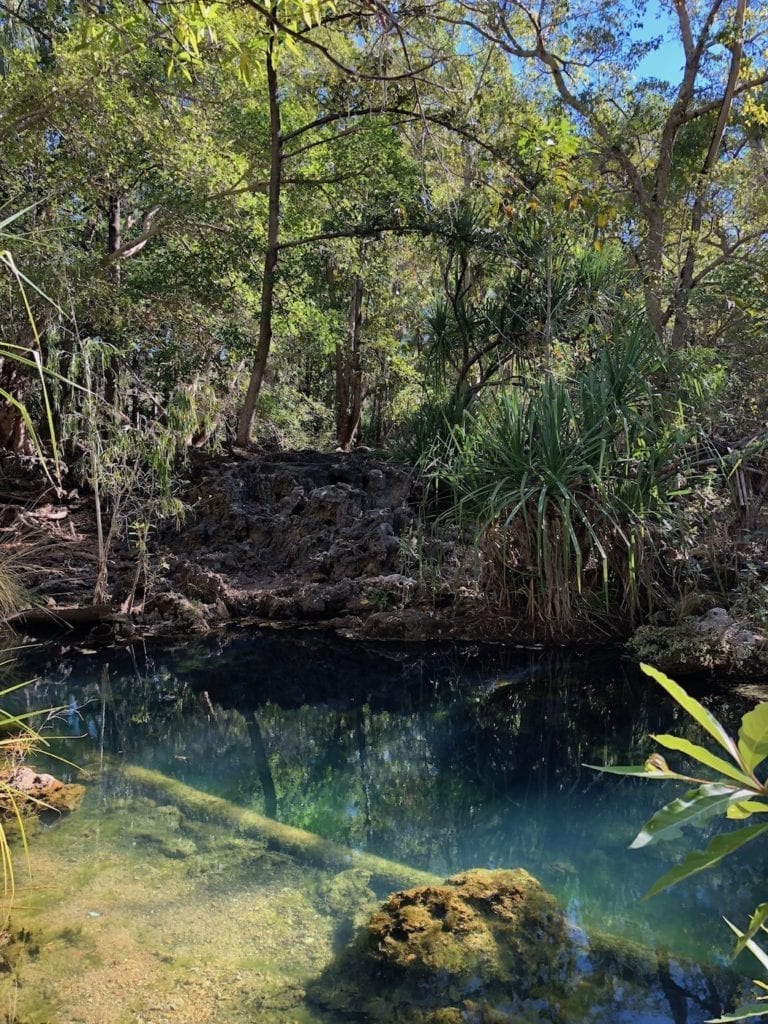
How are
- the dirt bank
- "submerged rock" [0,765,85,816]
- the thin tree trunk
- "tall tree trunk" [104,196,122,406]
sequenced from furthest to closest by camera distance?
1. "tall tree trunk" [104,196,122,406]
2. the thin tree trunk
3. the dirt bank
4. "submerged rock" [0,765,85,816]

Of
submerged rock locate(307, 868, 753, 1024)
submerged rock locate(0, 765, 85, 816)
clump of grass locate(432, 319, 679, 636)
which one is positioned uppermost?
clump of grass locate(432, 319, 679, 636)

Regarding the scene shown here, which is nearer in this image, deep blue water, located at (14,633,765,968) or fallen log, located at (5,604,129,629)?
deep blue water, located at (14,633,765,968)

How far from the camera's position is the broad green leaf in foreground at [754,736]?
67cm

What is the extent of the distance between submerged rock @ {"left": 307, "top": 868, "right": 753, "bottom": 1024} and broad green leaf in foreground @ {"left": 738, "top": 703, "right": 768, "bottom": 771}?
1618 mm

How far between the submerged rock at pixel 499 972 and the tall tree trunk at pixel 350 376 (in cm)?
987

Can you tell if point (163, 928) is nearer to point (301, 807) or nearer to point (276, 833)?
point (276, 833)

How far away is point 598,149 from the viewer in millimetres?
8148

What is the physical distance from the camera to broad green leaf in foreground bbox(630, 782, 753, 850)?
2.35 feet

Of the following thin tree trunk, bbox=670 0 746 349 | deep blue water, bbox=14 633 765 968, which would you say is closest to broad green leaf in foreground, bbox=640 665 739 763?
deep blue water, bbox=14 633 765 968

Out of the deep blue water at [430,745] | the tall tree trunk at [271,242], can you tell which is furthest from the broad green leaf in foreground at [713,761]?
the tall tree trunk at [271,242]

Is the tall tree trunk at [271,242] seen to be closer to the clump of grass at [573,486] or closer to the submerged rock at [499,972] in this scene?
the clump of grass at [573,486]

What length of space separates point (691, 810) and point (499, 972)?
66.0 inches

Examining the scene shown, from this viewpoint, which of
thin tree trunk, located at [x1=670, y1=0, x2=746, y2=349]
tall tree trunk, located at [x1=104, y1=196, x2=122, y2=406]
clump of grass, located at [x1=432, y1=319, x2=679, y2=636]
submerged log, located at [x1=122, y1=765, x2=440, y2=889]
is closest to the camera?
submerged log, located at [x1=122, y1=765, x2=440, y2=889]

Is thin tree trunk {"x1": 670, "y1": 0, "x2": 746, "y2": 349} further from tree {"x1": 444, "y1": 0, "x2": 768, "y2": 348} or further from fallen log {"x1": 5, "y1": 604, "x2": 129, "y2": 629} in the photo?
fallen log {"x1": 5, "y1": 604, "x2": 129, "y2": 629}
